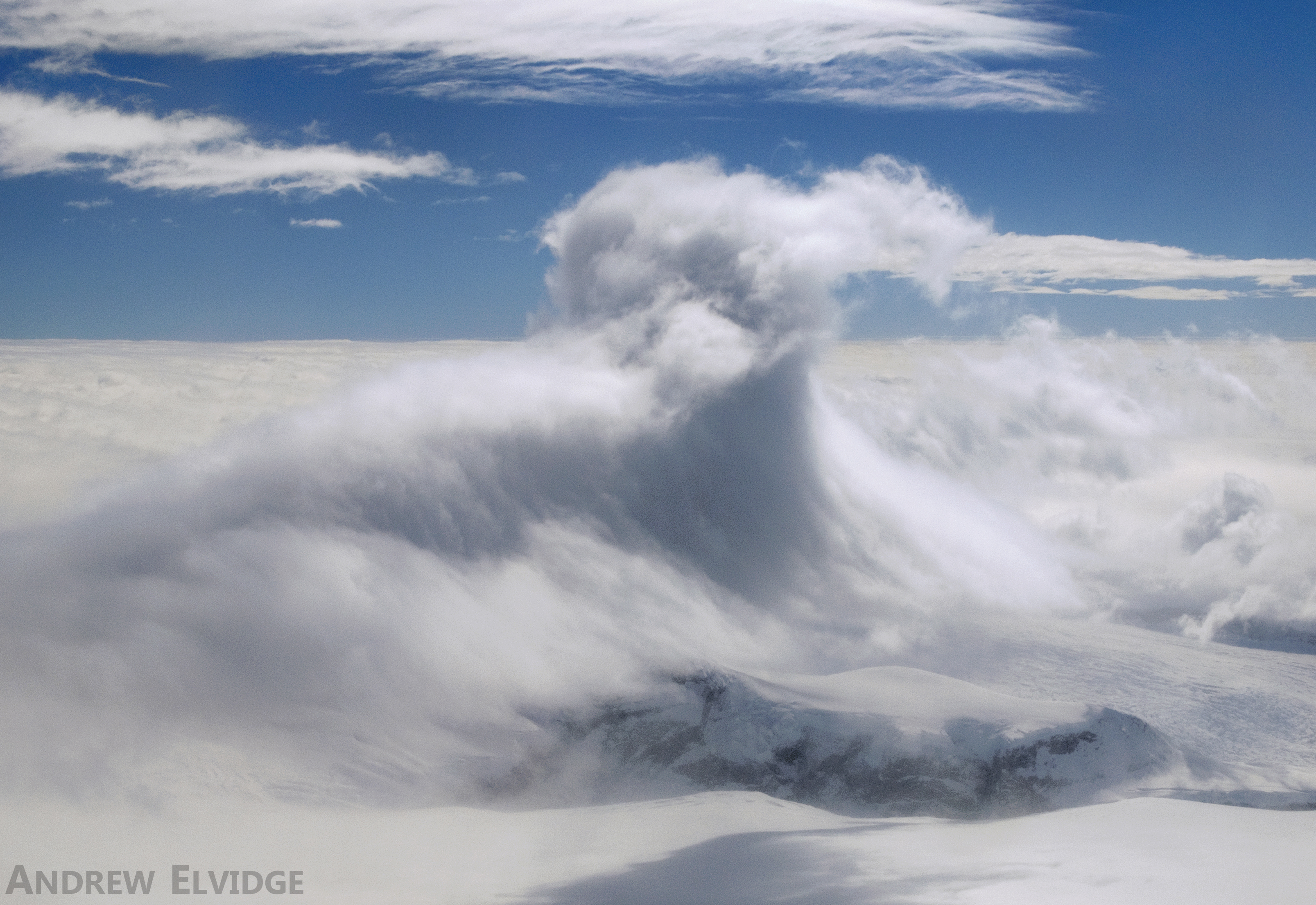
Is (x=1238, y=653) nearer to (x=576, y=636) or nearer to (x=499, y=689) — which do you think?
(x=576, y=636)

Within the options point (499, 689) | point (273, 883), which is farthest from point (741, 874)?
point (499, 689)

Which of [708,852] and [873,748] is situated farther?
[873,748]

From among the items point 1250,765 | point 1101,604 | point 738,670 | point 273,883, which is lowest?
point 1101,604

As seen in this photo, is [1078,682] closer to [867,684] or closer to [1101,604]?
[867,684]

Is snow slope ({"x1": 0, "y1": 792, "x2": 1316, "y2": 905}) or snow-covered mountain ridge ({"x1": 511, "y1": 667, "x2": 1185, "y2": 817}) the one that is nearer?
snow slope ({"x1": 0, "y1": 792, "x2": 1316, "y2": 905})

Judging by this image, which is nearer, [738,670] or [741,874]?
[741,874]

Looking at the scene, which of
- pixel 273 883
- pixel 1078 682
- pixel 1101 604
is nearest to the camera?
pixel 273 883

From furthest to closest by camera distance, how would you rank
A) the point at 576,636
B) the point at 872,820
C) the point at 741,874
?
the point at 576,636 → the point at 872,820 → the point at 741,874

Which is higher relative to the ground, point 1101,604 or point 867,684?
point 867,684

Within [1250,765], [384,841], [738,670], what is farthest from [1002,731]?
[384,841]

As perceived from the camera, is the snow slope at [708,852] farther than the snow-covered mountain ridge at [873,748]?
No
